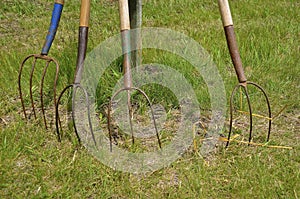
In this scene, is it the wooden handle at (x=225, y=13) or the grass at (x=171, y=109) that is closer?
the grass at (x=171, y=109)

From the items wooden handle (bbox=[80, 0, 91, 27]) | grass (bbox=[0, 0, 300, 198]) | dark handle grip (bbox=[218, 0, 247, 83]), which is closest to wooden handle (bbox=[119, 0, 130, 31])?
wooden handle (bbox=[80, 0, 91, 27])

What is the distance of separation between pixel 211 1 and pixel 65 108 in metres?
2.40

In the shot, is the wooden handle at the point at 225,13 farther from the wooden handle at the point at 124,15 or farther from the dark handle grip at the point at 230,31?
the wooden handle at the point at 124,15

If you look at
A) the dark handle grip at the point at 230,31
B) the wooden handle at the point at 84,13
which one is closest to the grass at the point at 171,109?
the dark handle grip at the point at 230,31

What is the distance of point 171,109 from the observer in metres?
2.37

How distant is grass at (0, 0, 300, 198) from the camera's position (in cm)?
183

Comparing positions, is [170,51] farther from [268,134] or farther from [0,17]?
[0,17]

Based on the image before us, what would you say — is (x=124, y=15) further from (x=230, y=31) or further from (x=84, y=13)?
(x=230, y=31)

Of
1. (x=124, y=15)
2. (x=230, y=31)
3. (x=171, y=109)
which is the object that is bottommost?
(x=171, y=109)

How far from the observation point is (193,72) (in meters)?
2.60

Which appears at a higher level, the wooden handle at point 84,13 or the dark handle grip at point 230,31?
the wooden handle at point 84,13

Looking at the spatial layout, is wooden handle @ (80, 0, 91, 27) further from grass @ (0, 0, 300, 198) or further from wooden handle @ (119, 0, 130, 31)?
grass @ (0, 0, 300, 198)

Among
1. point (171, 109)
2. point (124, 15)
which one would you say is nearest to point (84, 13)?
point (124, 15)

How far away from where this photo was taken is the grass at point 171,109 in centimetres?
183
